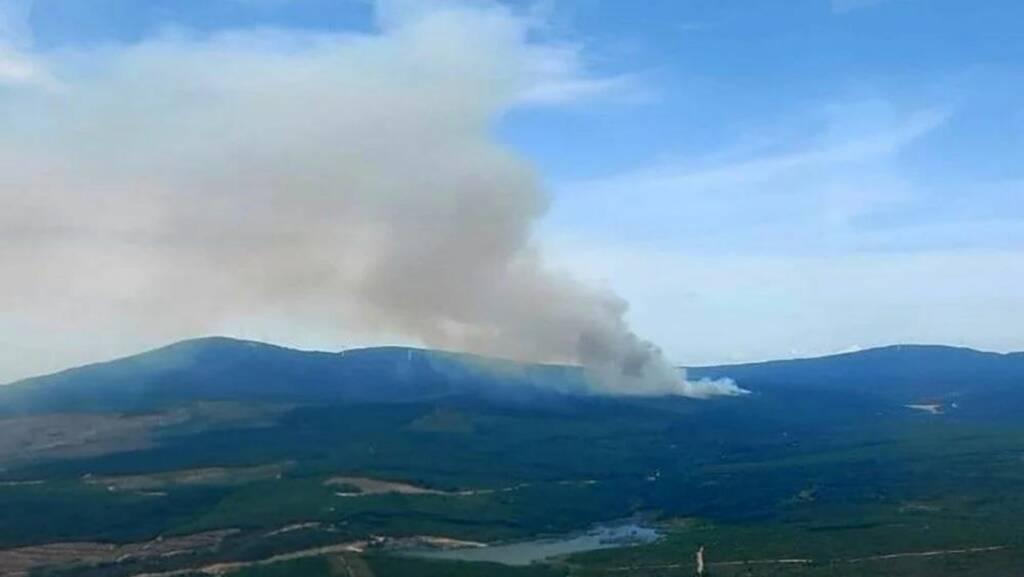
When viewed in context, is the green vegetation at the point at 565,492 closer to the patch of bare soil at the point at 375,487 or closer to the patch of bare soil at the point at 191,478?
the patch of bare soil at the point at 191,478

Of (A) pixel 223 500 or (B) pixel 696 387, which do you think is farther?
(B) pixel 696 387

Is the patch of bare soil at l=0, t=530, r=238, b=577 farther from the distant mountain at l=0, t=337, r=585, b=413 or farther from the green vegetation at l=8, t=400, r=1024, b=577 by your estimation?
the distant mountain at l=0, t=337, r=585, b=413

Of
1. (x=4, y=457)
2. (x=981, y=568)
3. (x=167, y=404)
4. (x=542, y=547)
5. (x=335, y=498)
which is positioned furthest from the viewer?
(x=167, y=404)

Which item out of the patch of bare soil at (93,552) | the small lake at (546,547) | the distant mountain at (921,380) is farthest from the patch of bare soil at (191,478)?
the distant mountain at (921,380)

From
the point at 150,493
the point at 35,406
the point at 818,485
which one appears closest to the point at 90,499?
the point at 150,493

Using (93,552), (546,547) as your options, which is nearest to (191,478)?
(93,552)

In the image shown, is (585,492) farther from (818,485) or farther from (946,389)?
(946,389)
